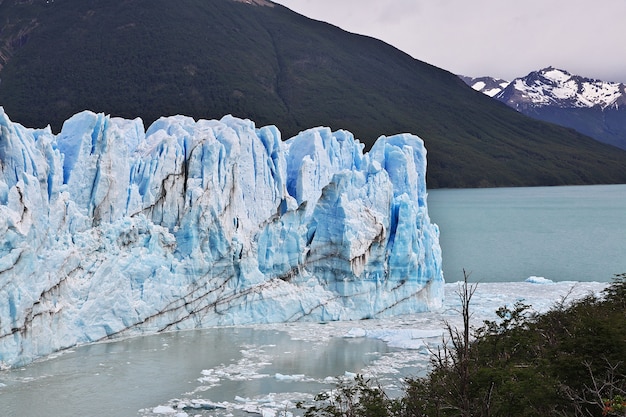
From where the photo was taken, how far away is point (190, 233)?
20469 millimetres

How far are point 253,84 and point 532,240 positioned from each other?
84405 millimetres

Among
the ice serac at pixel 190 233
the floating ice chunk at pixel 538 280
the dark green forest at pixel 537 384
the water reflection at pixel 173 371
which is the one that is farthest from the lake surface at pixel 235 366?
the dark green forest at pixel 537 384

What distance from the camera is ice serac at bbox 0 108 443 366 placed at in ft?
55.8

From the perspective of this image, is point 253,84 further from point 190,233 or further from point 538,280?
point 190,233

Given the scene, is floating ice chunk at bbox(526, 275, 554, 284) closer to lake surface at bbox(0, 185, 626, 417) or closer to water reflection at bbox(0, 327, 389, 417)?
lake surface at bbox(0, 185, 626, 417)

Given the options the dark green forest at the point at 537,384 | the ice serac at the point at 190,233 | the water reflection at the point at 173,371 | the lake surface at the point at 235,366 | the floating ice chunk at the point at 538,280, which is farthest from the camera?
the floating ice chunk at the point at 538,280

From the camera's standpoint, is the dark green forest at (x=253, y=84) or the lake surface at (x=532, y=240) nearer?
the lake surface at (x=532, y=240)

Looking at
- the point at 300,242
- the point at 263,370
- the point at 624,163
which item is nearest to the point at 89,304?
the point at 263,370

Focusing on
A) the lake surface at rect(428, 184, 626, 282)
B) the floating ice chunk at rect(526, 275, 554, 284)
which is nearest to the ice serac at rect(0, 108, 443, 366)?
the floating ice chunk at rect(526, 275, 554, 284)

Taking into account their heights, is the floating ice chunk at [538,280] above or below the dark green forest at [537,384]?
below

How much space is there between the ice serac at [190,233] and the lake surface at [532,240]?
34.8 feet

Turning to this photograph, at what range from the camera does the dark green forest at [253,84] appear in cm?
11062

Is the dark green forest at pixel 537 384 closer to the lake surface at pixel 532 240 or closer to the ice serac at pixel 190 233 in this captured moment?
the ice serac at pixel 190 233

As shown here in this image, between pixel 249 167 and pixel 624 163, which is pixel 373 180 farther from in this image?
pixel 624 163
